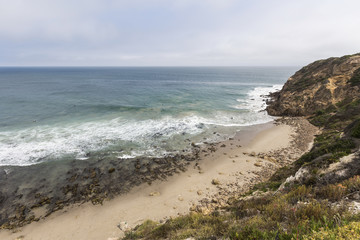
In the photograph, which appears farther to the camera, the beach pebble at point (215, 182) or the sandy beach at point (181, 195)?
the beach pebble at point (215, 182)

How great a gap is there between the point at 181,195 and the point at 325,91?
35324mm

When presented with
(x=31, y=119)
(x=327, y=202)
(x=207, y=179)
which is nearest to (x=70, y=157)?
(x=207, y=179)

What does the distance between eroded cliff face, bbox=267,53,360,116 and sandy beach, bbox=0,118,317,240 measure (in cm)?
1316

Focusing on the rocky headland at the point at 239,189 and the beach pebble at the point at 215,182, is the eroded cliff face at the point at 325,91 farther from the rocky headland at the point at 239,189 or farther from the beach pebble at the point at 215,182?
the beach pebble at the point at 215,182

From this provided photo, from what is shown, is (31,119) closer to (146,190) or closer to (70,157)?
(70,157)

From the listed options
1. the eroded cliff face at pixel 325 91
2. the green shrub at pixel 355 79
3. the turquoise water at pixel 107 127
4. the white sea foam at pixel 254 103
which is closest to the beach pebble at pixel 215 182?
the turquoise water at pixel 107 127

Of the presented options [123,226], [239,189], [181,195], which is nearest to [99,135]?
[123,226]

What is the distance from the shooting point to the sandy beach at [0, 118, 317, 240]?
36.5 feet

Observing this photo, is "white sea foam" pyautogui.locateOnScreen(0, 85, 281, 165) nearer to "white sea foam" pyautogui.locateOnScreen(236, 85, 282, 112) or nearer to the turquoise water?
the turquoise water

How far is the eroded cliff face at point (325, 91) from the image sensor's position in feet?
96.4

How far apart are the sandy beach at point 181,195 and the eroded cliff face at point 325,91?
13.2m

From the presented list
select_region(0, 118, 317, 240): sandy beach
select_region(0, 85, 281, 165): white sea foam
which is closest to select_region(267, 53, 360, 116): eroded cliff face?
select_region(0, 85, 281, 165): white sea foam

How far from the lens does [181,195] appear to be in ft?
44.4

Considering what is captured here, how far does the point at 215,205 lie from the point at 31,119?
37.9 m
